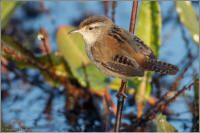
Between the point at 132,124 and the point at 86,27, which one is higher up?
the point at 86,27

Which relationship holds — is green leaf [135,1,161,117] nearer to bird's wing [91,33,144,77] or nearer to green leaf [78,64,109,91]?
green leaf [78,64,109,91]

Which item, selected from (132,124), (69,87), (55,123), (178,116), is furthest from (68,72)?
(178,116)

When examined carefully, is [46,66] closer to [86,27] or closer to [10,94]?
[10,94]

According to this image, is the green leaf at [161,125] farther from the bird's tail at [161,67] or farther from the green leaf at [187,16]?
the green leaf at [187,16]

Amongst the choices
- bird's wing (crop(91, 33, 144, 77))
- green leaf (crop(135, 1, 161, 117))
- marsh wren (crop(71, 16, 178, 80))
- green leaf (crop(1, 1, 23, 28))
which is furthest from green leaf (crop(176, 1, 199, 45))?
green leaf (crop(1, 1, 23, 28))

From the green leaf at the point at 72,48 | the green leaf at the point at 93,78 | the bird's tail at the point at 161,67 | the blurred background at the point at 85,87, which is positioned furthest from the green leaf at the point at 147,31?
the bird's tail at the point at 161,67
